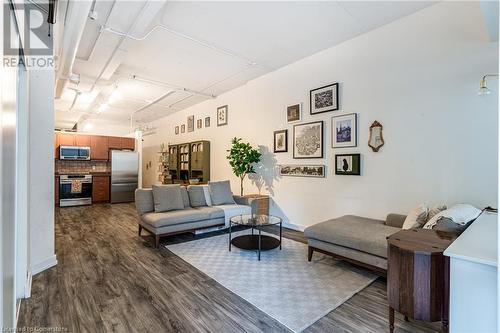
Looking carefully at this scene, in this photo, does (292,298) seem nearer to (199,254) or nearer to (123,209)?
(199,254)

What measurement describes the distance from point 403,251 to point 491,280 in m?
0.49

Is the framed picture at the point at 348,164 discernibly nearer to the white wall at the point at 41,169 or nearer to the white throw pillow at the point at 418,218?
the white throw pillow at the point at 418,218

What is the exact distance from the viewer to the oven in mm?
7113

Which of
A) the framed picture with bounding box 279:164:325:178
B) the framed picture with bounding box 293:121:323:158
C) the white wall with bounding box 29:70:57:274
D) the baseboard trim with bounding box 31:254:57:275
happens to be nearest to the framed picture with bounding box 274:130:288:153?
the framed picture with bounding box 293:121:323:158

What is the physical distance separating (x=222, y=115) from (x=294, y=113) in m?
2.59

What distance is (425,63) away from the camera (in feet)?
10.4

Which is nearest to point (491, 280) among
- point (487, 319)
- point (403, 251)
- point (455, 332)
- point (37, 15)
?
point (487, 319)

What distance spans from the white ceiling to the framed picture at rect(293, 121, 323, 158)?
4.24 feet

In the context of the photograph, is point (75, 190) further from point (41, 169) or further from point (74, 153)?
point (41, 169)

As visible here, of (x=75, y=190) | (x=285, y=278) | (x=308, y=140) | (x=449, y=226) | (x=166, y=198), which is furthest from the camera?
(x=75, y=190)

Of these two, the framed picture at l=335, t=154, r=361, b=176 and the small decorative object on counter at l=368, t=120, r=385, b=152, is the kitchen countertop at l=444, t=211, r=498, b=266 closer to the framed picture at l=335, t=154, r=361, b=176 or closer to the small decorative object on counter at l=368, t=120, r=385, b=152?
the small decorative object on counter at l=368, t=120, r=385, b=152

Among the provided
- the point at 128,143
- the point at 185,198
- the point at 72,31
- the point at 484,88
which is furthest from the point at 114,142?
the point at 484,88

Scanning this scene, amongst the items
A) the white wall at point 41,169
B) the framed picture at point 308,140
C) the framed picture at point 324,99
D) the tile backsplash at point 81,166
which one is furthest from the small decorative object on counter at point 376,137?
the tile backsplash at point 81,166

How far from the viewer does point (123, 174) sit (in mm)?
8023
